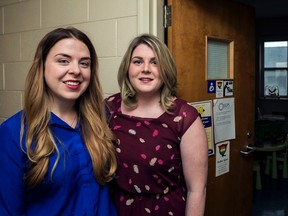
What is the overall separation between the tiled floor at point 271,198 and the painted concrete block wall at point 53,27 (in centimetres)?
286

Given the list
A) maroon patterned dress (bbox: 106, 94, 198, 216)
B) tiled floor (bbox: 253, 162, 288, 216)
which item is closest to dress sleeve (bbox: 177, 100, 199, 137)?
maroon patterned dress (bbox: 106, 94, 198, 216)

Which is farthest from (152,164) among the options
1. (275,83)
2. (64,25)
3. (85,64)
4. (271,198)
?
(275,83)

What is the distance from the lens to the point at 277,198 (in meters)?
4.36

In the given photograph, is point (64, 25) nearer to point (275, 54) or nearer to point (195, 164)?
point (195, 164)

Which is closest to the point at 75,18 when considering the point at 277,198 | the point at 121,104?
the point at 121,104

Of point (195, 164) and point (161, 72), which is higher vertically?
point (161, 72)

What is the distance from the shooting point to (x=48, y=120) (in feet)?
4.20

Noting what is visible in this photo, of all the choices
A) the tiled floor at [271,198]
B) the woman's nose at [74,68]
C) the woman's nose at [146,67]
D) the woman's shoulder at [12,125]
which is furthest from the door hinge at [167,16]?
the tiled floor at [271,198]

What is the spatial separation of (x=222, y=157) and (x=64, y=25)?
1.38 m

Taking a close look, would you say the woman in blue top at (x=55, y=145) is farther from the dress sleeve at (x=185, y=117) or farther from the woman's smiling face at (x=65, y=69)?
the dress sleeve at (x=185, y=117)

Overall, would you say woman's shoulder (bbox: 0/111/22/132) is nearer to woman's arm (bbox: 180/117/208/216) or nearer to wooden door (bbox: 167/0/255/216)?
woman's arm (bbox: 180/117/208/216)

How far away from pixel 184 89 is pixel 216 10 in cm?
61

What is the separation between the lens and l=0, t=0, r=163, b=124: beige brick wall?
187cm

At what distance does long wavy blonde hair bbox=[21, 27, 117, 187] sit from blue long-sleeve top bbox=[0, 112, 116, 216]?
0.09 ft
